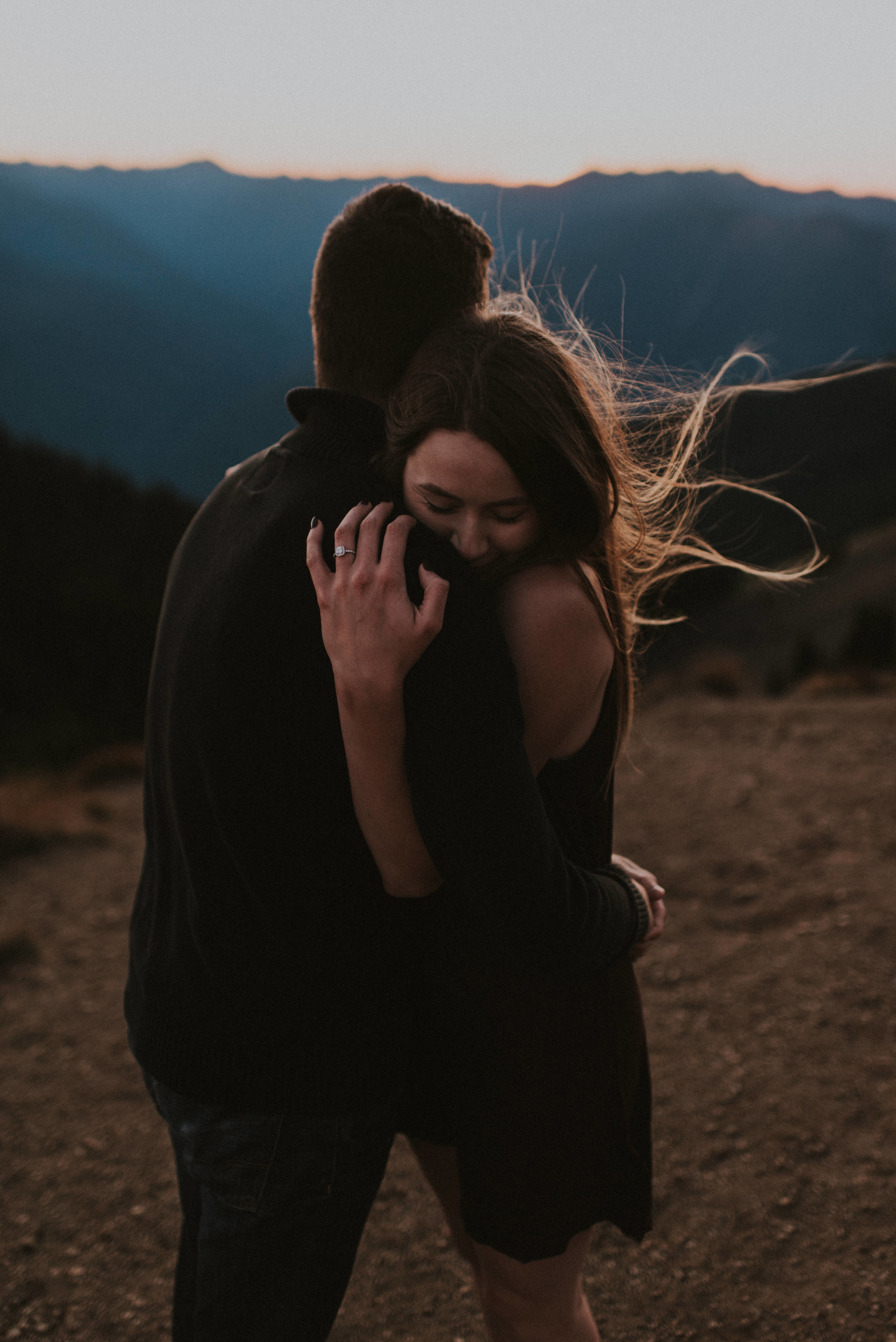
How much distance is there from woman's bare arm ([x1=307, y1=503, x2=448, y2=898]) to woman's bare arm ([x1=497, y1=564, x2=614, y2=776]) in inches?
5.9

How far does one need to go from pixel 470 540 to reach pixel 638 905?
573 millimetres

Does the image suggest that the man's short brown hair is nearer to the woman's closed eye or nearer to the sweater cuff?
the woman's closed eye

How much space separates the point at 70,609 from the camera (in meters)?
28.1

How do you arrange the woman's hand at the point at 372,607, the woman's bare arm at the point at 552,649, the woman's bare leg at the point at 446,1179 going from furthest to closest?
the woman's bare leg at the point at 446,1179
the woman's bare arm at the point at 552,649
the woman's hand at the point at 372,607

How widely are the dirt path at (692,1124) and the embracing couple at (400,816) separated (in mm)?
1300

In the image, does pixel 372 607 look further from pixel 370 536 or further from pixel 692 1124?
pixel 692 1124

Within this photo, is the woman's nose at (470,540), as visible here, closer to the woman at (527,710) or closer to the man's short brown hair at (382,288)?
the woman at (527,710)

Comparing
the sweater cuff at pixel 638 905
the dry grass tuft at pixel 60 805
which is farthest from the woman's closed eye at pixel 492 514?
the dry grass tuft at pixel 60 805

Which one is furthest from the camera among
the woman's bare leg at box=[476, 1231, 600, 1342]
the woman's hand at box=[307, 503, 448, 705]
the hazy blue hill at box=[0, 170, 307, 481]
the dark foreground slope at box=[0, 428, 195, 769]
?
the hazy blue hill at box=[0, 170, 307, 481]

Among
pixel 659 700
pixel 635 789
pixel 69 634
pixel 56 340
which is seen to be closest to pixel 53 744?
pixel 69 634

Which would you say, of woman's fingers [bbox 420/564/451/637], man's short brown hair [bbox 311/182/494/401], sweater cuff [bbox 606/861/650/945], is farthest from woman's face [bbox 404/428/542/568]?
sweater cuff [bbox 606/861/650/945]

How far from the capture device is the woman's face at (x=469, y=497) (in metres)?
1.11

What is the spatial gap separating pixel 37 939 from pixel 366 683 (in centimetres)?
496

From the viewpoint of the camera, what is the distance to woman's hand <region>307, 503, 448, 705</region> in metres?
0.94
